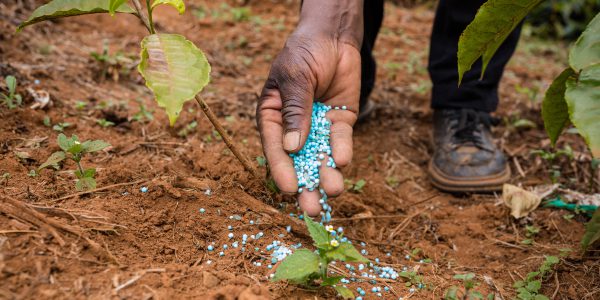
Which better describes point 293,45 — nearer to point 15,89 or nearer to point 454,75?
point 454,75

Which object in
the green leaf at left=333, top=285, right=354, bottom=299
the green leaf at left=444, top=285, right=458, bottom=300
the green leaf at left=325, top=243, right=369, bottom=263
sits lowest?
the green leaf at left=444, top=285, right=458, bottom=300

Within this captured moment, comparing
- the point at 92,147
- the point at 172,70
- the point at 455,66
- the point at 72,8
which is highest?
the point at 72,8

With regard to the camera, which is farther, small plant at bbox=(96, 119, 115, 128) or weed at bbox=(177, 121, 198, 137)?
weed at bbox=(177, 121, 198, 137)

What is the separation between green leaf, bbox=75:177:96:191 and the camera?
5.27 feet

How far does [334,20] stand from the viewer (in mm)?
2150

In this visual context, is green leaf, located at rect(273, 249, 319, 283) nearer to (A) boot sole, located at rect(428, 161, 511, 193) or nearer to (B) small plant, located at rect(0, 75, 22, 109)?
(A) boot sole, located at rect(428, 161, 511, 193)

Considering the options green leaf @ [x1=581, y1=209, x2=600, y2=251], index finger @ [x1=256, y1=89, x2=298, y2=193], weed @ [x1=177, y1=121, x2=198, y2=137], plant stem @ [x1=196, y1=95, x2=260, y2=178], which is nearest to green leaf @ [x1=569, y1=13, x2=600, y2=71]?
green leaf @ [x1=581, y1=209, x2=600, y2=251]

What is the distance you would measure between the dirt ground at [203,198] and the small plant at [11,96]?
0.07 meters

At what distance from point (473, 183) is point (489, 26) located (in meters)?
1.09

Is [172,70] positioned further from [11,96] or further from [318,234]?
[11,96]

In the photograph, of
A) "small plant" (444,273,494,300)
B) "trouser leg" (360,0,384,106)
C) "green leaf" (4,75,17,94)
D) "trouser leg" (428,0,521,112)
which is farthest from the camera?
"trouser leg" (360,0,384,106)

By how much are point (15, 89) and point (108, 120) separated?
0.42 metres

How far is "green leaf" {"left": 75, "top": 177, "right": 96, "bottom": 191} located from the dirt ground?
30 mm

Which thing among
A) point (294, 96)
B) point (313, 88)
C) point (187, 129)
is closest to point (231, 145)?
point (294, 96)
